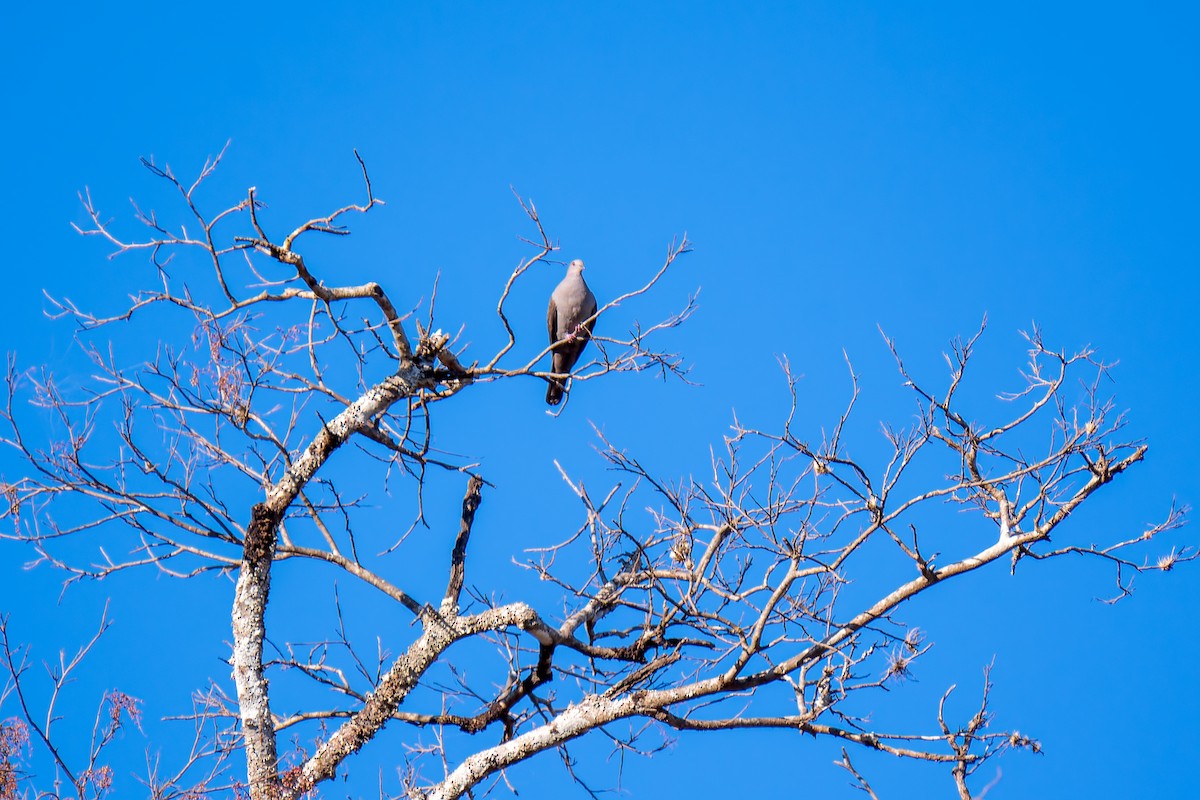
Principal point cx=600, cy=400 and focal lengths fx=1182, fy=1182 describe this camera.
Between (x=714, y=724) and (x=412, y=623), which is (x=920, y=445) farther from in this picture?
(x=412, y=623)

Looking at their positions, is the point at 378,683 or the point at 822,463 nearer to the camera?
the point at 822,463

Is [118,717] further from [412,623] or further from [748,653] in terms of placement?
[748,653]

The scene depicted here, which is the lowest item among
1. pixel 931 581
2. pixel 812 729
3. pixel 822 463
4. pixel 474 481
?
pixel 812 729

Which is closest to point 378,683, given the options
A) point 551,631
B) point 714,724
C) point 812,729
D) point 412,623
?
point 412,623

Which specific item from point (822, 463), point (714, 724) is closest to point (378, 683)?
point (714, 724)

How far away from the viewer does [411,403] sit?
5621 millimetres

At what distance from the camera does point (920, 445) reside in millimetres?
4512

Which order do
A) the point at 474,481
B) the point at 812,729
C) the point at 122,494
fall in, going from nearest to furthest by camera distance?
the point at 812,729 < the point at 122,494 < the point at 474,481

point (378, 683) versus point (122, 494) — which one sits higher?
point (122, 494)

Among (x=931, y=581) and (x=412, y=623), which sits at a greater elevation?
(x=412, y=623)

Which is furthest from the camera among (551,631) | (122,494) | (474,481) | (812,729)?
(474,481)

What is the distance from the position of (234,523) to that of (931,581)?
116 inches

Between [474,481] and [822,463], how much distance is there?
218cm

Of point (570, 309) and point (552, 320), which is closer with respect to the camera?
point (570, 309)
